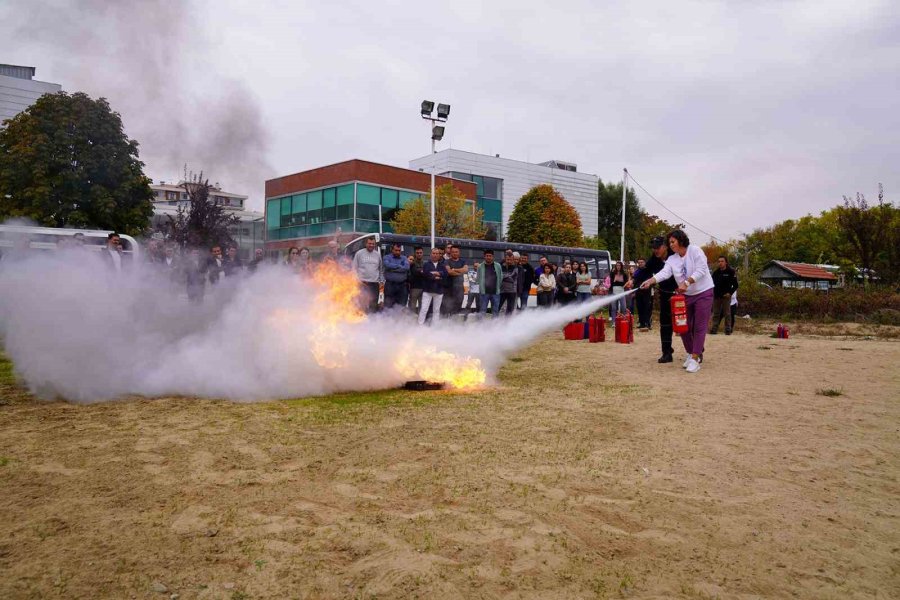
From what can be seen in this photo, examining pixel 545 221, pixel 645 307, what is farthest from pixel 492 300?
pixel 545 221

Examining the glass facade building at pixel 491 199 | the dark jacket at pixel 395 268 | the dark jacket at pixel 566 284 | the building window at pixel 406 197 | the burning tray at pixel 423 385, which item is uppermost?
the glass facade building at pixel 491 199

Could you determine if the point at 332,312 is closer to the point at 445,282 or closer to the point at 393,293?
the point at 393,293

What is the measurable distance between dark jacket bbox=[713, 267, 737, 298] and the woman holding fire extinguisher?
4885 mm

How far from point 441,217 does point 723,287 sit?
1001 inches

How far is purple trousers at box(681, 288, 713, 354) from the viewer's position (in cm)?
976

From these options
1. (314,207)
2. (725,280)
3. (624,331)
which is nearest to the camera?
(624,331)

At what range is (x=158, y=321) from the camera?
8000mm

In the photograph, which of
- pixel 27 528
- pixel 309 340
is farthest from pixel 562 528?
pixel 309 340

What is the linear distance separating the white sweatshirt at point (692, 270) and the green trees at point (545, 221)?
4209cm

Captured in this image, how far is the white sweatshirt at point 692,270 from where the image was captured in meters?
9.76

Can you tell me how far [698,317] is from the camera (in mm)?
9859

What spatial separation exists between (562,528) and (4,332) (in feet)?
24.4

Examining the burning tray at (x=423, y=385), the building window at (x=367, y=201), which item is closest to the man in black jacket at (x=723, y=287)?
the burning tray at (x=423, y=385)

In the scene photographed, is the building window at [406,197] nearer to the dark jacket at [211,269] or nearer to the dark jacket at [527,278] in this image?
the dark jacket at [527,278]
